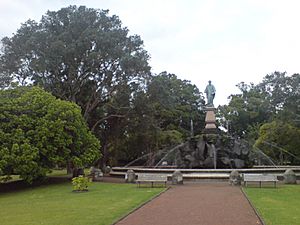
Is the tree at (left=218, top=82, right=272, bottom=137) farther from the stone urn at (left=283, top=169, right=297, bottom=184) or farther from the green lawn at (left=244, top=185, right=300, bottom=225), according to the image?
the green lawn at (left=244, top=185, right=300, bottom=225)

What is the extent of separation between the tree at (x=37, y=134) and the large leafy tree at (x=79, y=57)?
810 cm

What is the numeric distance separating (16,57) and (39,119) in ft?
39.9

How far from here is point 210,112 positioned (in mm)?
30312

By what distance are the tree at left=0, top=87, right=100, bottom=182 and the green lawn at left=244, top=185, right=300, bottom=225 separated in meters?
11.8

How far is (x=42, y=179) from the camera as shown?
80.2ft

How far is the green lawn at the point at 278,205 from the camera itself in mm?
10367

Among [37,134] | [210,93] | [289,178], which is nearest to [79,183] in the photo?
[37,134]

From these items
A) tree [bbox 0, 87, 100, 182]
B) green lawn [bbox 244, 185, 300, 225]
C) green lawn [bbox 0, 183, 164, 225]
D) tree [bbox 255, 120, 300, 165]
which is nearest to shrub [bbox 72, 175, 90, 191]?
green lawn [bbox 0, 183, 164, 225]

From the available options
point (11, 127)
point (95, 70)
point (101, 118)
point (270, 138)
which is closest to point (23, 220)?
point (11, 127)

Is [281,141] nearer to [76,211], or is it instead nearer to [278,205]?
[278,205]

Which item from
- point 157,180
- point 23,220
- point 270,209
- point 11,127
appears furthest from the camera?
point 11,127

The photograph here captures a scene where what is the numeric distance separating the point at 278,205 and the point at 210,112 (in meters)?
17.6

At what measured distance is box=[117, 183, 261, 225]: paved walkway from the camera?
1026 cm

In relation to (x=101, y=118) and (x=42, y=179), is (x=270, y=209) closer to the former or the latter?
(x=42, y=179)
